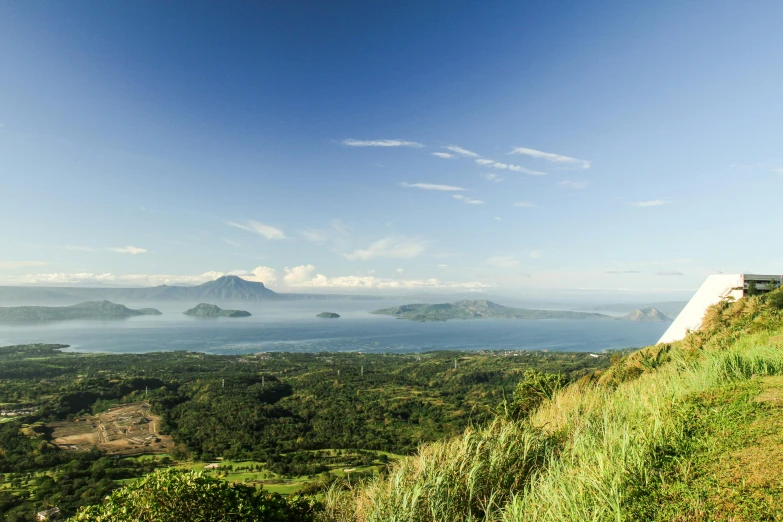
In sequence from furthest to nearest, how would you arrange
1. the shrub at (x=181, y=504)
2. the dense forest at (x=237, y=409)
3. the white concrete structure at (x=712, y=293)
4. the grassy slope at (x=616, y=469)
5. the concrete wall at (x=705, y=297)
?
the dense forest at (x=237, y=409) < the concrete wall at (x=705, y=297) < the white concrete structure at (x=712, y=293) < the shrub at (x=181, y=504) < the grassy slope at (x=616, y=469)

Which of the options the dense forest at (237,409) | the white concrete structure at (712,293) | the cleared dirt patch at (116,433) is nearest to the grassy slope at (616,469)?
the dense forest at (237,409)

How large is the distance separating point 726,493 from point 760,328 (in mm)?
9985

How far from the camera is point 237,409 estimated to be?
149 feet

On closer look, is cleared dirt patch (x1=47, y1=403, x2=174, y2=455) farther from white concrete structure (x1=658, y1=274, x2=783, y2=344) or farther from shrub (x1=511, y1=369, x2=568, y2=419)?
white concrete structure (x1=658, y1=274, x2=783, y2=344)

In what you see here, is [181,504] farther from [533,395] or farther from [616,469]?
[533,395]

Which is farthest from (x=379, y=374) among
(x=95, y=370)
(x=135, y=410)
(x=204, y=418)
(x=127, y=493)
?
(x=127, y=493)

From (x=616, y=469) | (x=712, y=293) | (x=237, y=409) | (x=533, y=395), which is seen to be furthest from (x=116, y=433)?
(x=712, y=293)

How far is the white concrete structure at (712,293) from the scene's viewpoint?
61.0 ft

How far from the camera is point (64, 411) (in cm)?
4588

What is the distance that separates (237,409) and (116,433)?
1214 centimetres

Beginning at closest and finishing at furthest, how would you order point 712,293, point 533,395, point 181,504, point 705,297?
1. point 181,504
2. point 533,395
3. point 712,293
4. point 705,297

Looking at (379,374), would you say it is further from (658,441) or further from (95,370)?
(658,441)

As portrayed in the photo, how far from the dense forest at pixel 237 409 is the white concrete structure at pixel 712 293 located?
22.0 feet

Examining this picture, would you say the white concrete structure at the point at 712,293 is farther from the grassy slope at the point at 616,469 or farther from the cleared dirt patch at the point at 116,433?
the cleared dirt patch at the point at 116,433
